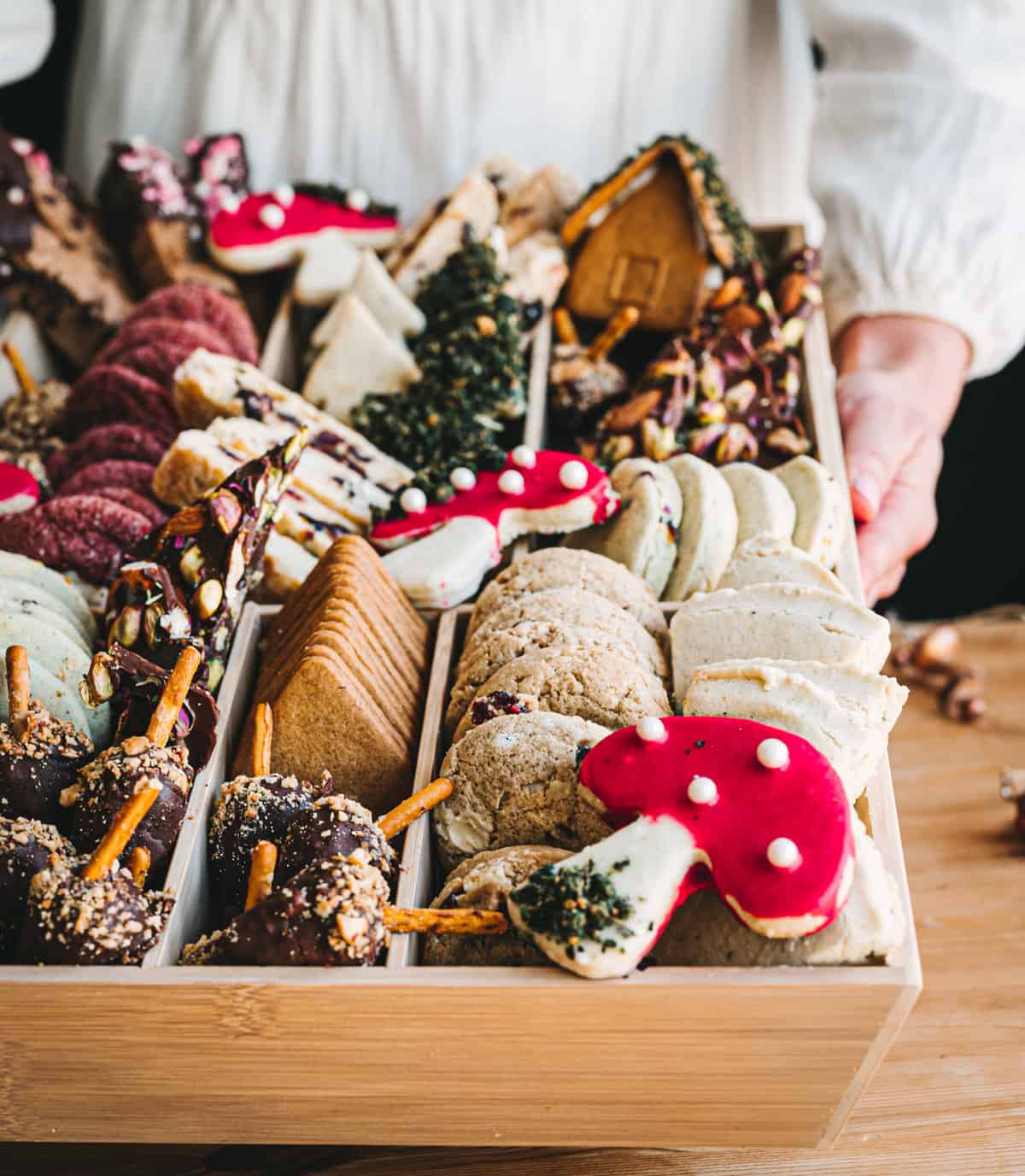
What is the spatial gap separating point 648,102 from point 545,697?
1431mm

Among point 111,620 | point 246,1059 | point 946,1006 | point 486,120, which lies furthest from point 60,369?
point 946,1006

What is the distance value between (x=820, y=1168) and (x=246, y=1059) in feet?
1.71

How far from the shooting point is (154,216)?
189 cm

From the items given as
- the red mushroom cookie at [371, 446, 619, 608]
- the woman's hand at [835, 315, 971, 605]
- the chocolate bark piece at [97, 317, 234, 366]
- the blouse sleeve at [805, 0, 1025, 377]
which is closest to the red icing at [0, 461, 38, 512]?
the chocolate bark piece at [97, 317, 234, 366]

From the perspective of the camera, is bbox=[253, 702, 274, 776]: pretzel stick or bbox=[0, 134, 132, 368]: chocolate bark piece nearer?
bbox=[253, 702, 274, 776]: pretzel stick

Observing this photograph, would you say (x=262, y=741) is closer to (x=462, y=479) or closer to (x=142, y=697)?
(x=142, y=697)

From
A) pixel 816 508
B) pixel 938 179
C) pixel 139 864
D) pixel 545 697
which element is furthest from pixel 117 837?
pixel 938 179

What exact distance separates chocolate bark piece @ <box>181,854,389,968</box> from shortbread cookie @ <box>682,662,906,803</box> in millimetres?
337

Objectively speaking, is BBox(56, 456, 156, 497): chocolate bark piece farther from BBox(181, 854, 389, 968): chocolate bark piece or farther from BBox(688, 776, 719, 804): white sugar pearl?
BBox(688, 776, 719, 804): white sugar pearl

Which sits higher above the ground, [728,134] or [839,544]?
[728,134]

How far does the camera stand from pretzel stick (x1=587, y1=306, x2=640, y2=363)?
1.73 meters

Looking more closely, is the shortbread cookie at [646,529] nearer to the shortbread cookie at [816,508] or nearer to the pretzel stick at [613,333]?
the shortbread cookie at [816,508]

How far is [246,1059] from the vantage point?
0.92 metres

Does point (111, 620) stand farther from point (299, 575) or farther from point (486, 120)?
point (486, 120)
